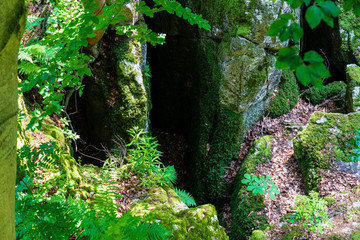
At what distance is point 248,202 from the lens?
5352 millimetres

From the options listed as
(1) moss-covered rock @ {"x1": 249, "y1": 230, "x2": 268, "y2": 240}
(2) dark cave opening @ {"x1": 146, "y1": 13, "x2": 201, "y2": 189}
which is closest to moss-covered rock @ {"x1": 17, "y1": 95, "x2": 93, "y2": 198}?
(1) moss-covered rock @ {"x1": 249, "y1": 230, "x2": 268, "y2": 240}

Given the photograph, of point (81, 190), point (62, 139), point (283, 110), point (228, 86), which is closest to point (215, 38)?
point (228, 86)

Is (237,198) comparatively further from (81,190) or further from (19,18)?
(19,18)

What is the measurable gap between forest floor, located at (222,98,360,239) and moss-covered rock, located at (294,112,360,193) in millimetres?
188

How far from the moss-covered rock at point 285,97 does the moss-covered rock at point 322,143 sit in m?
1.23

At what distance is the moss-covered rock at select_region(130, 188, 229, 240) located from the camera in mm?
3006

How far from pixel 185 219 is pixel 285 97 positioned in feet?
16.5

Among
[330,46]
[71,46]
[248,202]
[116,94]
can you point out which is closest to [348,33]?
[330,46]

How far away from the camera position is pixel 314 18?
2.40 feet

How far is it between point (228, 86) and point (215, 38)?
1148 mm

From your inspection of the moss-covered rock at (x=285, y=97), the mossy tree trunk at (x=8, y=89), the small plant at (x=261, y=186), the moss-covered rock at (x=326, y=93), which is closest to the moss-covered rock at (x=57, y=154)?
the mossy tree trunk at (x=8, y=89)

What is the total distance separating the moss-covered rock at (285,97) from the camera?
275 inches

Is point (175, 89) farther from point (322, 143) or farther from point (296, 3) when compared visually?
point (296, 3)

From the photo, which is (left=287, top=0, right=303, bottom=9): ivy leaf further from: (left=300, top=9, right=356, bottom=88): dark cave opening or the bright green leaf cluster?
(left=300, top=9, right=356, bottom=88): dark cave opening
